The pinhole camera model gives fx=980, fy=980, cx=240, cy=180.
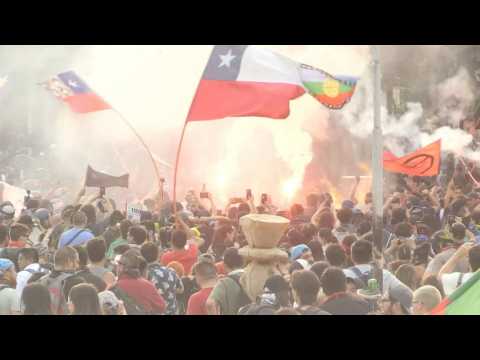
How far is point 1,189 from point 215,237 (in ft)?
6.60

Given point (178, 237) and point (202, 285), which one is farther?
point (178, 237)

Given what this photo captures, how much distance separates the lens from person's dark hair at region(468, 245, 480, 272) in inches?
349

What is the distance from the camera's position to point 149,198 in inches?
351

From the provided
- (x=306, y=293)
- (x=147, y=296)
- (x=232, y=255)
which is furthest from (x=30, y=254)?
(x=306, y=293)

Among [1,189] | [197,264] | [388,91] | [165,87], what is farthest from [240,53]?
[1,189]

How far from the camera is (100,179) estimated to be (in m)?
8.90

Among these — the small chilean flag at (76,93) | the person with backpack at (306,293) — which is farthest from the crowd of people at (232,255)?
the small chilean flag at (76,93)

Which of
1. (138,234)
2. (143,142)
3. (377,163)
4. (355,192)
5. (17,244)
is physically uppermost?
(143,142)

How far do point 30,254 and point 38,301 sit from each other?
0.43 m

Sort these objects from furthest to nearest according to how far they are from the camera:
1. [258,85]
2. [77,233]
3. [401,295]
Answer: [258,85] → [77,233] → [401,295]

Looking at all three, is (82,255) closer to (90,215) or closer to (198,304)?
(90,215)

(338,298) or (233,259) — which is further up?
(233,259)

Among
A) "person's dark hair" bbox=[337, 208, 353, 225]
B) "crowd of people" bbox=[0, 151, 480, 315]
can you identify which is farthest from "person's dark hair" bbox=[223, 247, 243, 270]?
"person's dark hair" bbox=[337, 208, 353, 225]

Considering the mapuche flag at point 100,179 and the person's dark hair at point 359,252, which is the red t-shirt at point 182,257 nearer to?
the mapuche flag at point 100,179
